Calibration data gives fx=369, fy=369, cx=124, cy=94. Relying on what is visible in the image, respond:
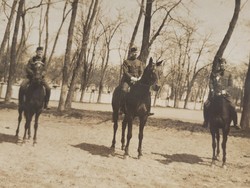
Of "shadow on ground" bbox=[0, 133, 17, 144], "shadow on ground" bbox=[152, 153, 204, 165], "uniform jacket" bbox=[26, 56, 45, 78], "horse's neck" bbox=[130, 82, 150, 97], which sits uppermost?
"uniform jacket" bbox=[26, 56, 45, 78]

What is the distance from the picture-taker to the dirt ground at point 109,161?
26.1ft

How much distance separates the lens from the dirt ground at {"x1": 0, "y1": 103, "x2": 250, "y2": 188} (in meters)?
7.96

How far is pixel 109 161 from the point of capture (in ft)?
33.5

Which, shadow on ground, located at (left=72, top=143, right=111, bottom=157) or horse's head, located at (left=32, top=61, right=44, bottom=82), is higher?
horse's head, located at (left=32, top=61, right=44, bottom=82)

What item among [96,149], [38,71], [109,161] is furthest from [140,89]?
[38,71]

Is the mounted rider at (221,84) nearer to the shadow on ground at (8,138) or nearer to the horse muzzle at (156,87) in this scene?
the horse muzzle at (156,87)

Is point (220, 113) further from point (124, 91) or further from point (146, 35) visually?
point (146, 35)

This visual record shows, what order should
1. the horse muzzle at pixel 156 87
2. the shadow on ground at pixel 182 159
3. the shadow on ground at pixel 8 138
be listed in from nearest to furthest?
the horse muzzle at pixel 156 87 → the shadow on ground at pixel 182 159 → the shadow on ground at pixel 8 138

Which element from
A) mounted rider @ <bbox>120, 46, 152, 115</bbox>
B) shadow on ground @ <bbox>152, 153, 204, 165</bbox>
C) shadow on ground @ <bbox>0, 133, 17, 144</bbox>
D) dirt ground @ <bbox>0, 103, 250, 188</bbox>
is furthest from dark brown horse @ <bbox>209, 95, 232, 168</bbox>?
shadow on ground @ <bbox>0, 133, 17, 144</bbox>

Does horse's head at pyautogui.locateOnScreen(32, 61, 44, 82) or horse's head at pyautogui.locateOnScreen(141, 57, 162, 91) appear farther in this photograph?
horse's head at pyautogui.locateOnScreen(32, 61, 44, 82)

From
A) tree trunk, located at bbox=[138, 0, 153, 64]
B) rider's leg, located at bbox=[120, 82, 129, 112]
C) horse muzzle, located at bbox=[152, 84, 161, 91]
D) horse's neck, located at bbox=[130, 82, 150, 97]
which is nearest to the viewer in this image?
horse muzzle, located at bbox=[152, 84, 161, 91]

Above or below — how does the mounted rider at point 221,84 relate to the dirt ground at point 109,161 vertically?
above

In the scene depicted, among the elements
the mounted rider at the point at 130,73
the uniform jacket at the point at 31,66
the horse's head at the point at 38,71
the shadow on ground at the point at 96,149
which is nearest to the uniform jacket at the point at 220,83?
the mounted rider at the point at 130,73

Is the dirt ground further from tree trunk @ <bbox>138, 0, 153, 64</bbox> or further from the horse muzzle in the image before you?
tree trunk @ <bbox>138, 0, 153, 64</bbox>
